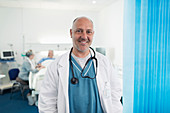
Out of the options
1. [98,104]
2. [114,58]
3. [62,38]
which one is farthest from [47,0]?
[98,104]

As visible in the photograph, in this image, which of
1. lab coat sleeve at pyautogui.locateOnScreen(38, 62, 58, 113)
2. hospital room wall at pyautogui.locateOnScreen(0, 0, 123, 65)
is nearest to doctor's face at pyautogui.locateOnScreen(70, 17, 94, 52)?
lab coat sleeve at pyautogui.locateOnScreen(38, 62, 58, 113)

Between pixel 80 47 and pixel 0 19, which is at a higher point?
pixel 0 19

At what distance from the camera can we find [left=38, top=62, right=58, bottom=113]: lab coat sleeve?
1015mm

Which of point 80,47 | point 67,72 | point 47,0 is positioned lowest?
point 67,72

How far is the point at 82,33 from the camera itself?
1.06m

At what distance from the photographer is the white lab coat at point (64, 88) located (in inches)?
40.3

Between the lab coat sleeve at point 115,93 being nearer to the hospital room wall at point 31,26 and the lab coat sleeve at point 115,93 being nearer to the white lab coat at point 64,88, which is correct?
the white lab coat at point 64,88

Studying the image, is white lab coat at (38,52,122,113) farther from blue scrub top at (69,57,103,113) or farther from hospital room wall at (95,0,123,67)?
hospital room wall at (95,0,123,67)

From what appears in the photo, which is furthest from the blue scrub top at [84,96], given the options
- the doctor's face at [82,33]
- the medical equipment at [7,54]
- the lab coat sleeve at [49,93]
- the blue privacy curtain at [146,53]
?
the medical equipment at [7,54]

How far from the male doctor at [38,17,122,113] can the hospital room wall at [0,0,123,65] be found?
300 centimetres

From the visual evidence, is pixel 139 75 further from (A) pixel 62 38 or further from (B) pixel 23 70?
(A) pixel 62 38

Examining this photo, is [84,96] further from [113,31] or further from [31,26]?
[31,26]

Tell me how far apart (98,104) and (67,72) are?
Answer: 370 millimetres

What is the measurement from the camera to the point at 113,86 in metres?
1.20
